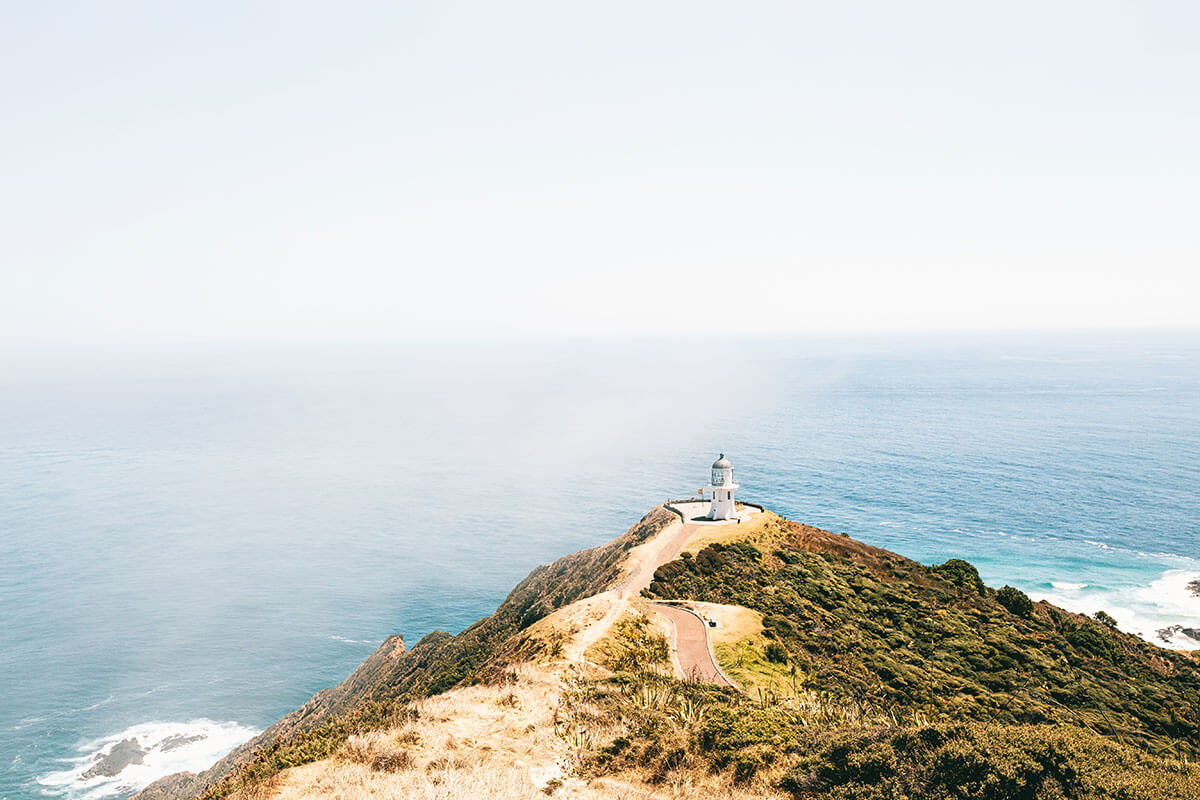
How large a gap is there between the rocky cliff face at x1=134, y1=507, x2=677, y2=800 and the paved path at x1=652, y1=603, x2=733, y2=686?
24.4 ft

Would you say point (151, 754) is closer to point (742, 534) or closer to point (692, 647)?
point (692, 647)

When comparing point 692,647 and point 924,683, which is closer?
point 692,647

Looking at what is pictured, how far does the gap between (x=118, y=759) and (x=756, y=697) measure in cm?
5459

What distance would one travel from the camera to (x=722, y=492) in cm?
5888

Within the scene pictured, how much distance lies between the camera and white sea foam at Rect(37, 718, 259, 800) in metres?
49.7

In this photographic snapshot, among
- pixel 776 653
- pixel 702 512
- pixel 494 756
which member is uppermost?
pixel 494 756

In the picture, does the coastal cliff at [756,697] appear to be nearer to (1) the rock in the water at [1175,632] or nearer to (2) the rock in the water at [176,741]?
(2) the rock in the water at [176,741]

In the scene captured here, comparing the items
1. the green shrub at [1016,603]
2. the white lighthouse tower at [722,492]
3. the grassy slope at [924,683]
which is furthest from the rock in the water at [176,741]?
the green shrub at [1016,603]

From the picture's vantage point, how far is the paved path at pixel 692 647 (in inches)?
1107

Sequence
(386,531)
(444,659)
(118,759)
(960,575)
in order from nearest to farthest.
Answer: (444,659)
(118,759)
(960,575)
(386,531)

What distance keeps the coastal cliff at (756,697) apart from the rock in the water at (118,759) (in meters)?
6.92

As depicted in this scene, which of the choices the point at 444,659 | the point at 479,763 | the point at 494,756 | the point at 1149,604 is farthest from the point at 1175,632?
the point at 479,763

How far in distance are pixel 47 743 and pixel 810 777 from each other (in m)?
66.4

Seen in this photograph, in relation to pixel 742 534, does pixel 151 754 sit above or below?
below
